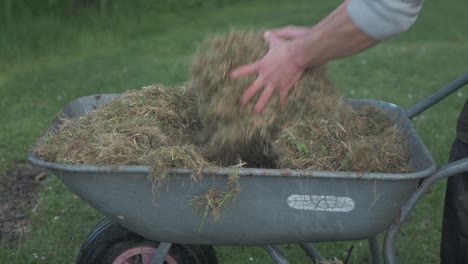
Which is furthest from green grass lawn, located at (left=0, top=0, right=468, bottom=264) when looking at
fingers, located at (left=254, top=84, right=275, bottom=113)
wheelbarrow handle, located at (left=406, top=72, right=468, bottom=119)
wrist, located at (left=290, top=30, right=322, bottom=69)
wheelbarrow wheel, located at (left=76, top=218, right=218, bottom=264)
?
wrist, located at (left=290, top=30, right=322, bottom=69)

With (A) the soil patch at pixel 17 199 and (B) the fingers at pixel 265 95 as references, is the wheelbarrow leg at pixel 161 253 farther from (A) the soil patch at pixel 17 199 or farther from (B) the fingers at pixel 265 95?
(A) the soil patch at pixel 17 199

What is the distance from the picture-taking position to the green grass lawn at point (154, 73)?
12.6 ft

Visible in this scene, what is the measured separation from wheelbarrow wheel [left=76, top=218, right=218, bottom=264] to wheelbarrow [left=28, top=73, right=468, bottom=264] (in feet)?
0.66

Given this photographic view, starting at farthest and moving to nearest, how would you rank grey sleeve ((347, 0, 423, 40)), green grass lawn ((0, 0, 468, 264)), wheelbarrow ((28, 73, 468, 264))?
green grass lawn ((0, 0, 468, 264)) < wheelbarrow ((28, 73, 468, 264)) < grey sleeve ((347, 0, 423, 40))

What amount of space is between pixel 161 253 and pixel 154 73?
163 inches

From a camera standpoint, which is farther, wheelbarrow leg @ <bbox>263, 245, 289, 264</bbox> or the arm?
wheelbarrow leg @ <bbox>263, 245, 289, 264</bbox>

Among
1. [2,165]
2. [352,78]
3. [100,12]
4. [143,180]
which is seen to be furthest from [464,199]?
[100,12]

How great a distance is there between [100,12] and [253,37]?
6.01 metres

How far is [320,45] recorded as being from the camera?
2.31 metres

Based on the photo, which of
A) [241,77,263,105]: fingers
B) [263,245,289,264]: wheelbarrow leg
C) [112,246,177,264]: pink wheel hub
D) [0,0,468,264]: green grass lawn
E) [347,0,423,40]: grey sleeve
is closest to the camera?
[347,0,423,40]: grey sleeve

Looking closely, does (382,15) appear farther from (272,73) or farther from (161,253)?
(161,253)

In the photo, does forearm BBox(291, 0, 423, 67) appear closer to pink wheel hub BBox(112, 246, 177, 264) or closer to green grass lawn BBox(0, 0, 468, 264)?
pink wheel hub BBox(112, 246, 177, 264)

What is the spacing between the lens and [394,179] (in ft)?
7.51

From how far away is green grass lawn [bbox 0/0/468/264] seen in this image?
3.86m
